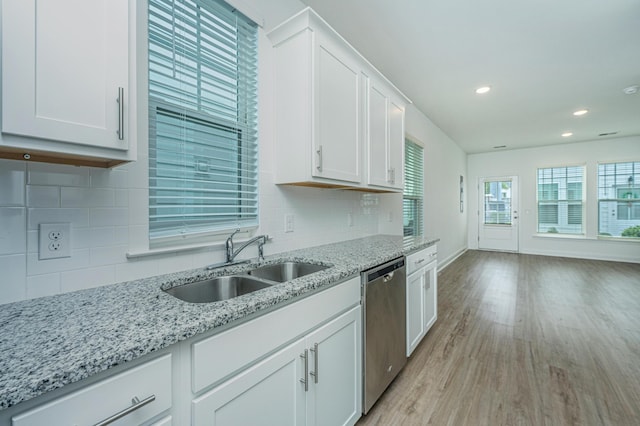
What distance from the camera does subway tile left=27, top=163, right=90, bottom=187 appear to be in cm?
100

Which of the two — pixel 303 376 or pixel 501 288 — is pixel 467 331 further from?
pixel 303 376

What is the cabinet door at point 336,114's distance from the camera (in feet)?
5.71

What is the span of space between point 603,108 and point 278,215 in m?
5.35

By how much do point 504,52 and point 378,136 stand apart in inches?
65.4

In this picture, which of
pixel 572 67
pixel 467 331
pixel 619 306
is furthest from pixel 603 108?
pixel 467 331

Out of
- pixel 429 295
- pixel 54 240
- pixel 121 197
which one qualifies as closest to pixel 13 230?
pixel 54 240

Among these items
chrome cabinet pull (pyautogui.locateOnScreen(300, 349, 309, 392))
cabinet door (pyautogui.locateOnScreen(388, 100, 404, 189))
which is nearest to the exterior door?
cabinet door (pyautogui.locateOnScreen(388, 100, 404, 189))

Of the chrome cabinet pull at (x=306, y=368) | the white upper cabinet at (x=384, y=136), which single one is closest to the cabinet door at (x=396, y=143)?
the white upper cabinet at (x=384, y=136)

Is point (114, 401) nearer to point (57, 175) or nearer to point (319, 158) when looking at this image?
point (57, 175)

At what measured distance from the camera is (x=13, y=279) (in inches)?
37.7

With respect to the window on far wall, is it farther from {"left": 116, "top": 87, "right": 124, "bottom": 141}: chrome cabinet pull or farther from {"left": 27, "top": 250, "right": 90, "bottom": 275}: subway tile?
{"left": 27, "top": 250, "right": 90, "bottom": 275}: subway tile

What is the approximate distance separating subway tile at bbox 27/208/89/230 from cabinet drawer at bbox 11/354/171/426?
0.71 meters

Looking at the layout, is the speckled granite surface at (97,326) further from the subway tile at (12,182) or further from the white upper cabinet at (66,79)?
the white upper cabinet at (66,79)

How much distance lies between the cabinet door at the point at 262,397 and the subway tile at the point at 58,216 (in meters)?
0.82
